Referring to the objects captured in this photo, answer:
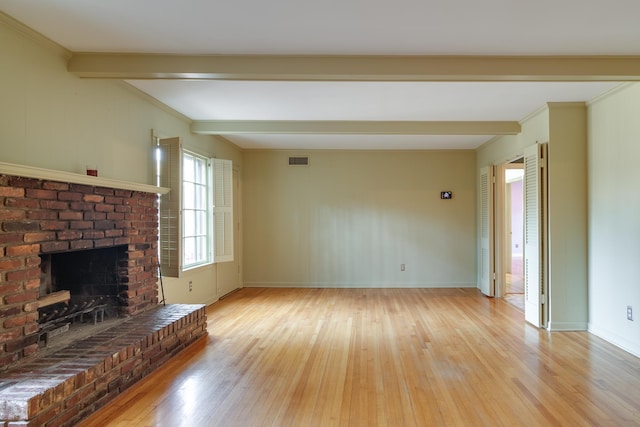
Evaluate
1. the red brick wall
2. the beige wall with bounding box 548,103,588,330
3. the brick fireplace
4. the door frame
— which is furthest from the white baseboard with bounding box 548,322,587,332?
the red brick wall

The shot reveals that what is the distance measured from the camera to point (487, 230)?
20.0ft

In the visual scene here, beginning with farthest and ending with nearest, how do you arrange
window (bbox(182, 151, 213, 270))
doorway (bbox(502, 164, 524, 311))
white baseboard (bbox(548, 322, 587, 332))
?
doorway (bbox(502, 164, 524, 311)), window (bbox(182, 151, 213, 270)), white baseboard (bbox(548, 322, 587, 332))

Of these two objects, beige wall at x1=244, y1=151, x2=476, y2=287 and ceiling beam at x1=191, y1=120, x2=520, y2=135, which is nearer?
ceiling beam at x1=191, y1=120, x2=520, y2=135

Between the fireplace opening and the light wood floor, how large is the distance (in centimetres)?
76

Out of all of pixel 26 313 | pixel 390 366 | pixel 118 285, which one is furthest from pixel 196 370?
pixel 390 366

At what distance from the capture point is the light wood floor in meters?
2.39

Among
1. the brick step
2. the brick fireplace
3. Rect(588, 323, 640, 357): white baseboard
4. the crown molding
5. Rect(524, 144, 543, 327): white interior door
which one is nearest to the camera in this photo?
the brick step

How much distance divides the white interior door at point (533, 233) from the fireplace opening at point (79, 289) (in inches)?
169

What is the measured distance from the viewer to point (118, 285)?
3.42m

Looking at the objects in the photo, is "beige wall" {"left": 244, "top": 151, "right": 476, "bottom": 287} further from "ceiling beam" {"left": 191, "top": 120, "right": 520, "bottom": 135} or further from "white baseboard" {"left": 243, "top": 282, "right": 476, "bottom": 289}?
"ceiling beam" {"left": 191, "top": 120, "right": 520, "bottom": 135}

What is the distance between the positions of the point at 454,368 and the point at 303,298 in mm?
3138

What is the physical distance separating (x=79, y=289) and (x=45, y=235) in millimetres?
976

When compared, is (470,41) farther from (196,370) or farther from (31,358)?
(31,358)

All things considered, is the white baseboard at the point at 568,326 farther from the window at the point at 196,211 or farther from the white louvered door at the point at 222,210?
the window at the point at 196,211
